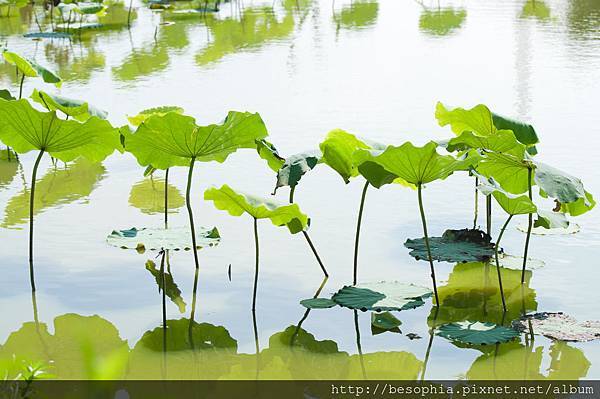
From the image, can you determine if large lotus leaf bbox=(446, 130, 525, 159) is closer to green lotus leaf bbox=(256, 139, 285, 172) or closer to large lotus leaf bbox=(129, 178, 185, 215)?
green lotus leaf bbox=(256, 139, 285, 172)

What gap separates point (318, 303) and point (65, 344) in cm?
56

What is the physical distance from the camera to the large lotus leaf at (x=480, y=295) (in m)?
1.98

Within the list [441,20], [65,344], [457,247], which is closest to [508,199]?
[457,247]

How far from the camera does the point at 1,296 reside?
2.12m

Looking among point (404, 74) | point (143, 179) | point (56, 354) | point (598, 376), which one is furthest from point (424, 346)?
point (404, 74)

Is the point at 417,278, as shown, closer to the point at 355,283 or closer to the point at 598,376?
the point at 355,283

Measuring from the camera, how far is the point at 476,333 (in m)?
1.79

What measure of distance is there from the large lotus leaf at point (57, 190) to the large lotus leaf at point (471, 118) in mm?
1233

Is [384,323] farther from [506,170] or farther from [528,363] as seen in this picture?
[506,170]

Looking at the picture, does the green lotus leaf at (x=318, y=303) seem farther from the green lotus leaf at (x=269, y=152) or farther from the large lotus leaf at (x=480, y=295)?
the green lotus leaf at (x=269, y=152)

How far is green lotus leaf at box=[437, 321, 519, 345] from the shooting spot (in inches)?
69.1

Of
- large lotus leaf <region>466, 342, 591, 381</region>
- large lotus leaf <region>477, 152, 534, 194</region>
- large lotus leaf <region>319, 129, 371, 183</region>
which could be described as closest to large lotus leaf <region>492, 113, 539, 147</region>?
large lotus leaf <region>477, 152, 534, 194</region>

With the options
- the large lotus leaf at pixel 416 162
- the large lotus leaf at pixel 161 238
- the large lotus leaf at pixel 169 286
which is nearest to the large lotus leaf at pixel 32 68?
the large lotus leaf at pixel 161 238

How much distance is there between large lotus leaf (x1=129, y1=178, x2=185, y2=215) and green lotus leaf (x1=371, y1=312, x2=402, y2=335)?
94cm
